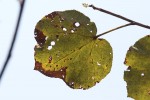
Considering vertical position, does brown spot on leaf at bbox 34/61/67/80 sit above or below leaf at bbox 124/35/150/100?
below

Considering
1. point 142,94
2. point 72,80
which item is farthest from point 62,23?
point 142,94

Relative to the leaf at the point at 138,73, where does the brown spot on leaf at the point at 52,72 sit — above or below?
below

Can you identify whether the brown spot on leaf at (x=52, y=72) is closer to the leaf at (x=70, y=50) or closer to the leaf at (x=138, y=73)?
the leaf at (x=70, y=50)

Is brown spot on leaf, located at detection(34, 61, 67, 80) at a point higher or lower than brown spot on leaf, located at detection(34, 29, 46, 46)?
lower

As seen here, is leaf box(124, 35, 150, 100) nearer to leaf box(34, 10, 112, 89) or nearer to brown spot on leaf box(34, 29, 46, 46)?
leaf box(34, 10, 112, 89)

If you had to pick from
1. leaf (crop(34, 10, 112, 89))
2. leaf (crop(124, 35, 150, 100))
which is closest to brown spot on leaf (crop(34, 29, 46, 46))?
leaf (crop(34, 10, 112, 89))

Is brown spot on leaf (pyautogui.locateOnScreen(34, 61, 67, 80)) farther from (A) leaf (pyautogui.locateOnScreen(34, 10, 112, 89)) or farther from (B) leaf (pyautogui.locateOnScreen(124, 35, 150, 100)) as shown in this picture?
(B) leaf (pyautogui.locateOnScreen(124, 35, 150, 100))

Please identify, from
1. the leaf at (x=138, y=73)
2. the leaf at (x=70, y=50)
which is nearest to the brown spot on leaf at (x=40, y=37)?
the leaf at (x=70, y=50)
